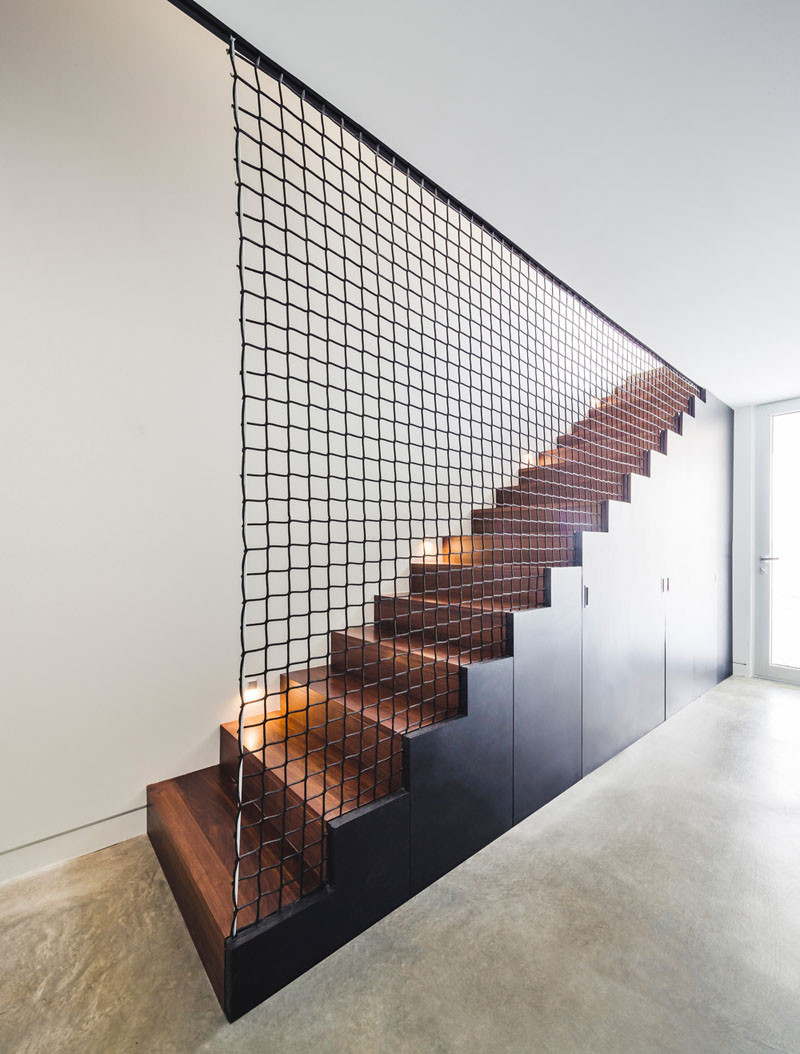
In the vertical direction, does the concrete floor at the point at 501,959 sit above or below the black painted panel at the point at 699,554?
below

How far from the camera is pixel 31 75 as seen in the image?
1.79 metres

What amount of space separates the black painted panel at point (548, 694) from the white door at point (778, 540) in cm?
296

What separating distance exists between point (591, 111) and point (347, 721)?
7.38 feet

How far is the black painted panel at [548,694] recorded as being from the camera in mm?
2086

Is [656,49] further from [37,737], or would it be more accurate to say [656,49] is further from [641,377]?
[37,737]

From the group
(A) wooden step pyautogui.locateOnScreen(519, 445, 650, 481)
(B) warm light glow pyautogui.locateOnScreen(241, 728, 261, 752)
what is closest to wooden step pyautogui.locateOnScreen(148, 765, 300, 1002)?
(B) warm light glow pyautogui.locateOnScreen(241, 728, 261, 752)

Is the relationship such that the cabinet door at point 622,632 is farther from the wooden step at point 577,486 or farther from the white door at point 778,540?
the white door at point 778,540

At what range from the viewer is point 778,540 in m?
4.27

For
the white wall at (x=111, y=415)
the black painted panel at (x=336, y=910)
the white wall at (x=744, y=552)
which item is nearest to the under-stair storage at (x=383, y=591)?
the black painted panel at (x=336, y=910)

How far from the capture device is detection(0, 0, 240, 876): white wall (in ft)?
5.76

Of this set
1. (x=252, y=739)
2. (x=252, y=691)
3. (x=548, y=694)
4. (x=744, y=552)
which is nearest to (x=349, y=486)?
(x=252, y=691)

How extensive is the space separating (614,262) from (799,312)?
1305 mm

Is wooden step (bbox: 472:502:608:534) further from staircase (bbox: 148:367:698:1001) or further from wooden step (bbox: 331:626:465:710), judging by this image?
wooden step (bbox: 331:626:465:710)

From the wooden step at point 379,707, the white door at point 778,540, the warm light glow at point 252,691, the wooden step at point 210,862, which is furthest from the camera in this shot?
the white door at point 778,540
